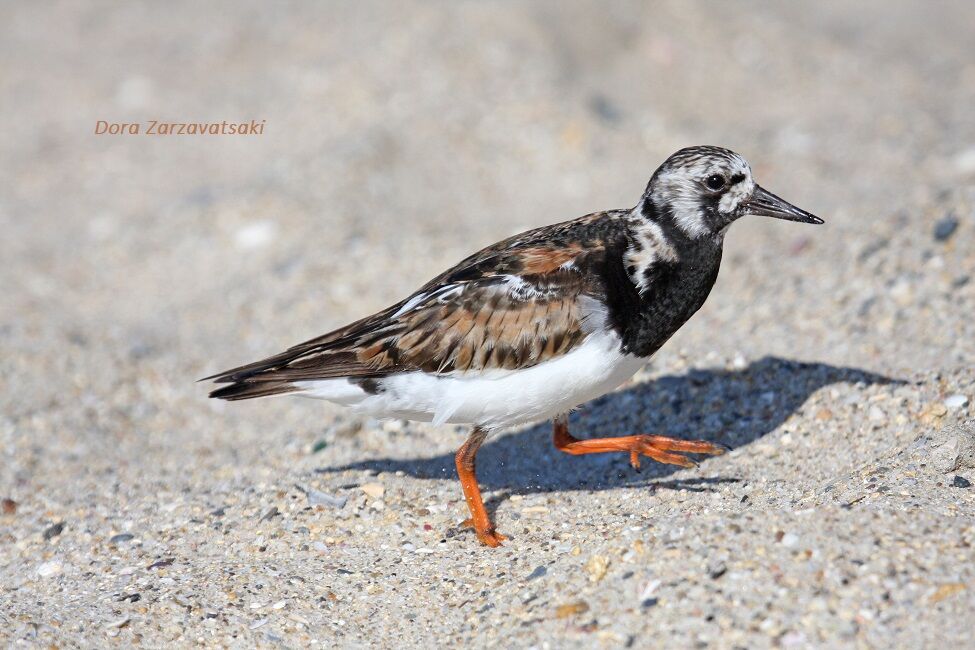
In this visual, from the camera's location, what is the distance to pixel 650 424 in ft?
17.9

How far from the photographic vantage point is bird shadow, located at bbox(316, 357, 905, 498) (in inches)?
202

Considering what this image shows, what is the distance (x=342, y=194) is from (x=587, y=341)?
4.39m

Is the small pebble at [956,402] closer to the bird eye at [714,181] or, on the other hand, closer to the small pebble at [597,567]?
the bird eye at [714,181]

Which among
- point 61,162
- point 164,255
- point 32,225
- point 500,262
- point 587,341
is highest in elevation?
point 61,162

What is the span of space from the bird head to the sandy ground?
3.56 ft

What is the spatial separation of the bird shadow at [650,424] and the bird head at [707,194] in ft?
3.41

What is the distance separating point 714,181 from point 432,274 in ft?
9.80

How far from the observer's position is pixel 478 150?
29.2 feet

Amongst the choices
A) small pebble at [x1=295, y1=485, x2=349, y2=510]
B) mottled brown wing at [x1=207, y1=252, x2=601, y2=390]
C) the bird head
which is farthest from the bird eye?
small pebble at [x1=295, y1=485, x2=349, y2=510]

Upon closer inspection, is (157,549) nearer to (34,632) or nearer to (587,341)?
(34,632)

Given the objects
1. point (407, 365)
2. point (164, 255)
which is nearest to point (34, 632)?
point (407, 365)

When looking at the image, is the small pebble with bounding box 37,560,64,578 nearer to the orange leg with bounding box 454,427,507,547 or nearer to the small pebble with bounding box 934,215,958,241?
the orange leg with bounding box 454,427,507,547

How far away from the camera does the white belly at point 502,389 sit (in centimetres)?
432

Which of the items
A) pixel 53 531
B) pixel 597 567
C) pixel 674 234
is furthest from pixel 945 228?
pixel 53 531
